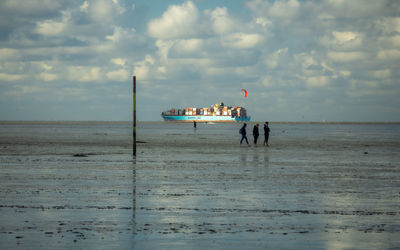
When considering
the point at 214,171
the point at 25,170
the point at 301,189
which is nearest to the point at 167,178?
the point at 214,171

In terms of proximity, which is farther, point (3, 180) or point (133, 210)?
point (3, 180)

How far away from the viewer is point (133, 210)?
11.6 m

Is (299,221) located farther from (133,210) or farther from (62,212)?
(62,212)

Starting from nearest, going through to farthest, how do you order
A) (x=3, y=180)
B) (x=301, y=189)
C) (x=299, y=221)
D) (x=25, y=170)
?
1. (x=299, y=221)
2. (x=301, y=189)
3. (x=3, y=180)
4. (x=25, y=170)

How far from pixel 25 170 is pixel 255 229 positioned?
14.2 metres

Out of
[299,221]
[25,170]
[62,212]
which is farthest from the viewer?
[25,170]

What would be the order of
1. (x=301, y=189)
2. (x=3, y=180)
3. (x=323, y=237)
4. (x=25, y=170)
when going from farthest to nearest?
1. (x=25, y=170)
2. (x=3, y=180)
3. (x=301, y=189)
4. (x=323, y=237)

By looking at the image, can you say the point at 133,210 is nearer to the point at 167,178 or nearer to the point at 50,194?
the point at 50,194

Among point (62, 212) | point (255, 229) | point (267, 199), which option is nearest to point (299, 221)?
point (255, 229)

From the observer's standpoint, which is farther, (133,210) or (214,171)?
(214,171)

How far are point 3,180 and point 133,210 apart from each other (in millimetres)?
7843

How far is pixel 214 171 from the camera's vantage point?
21281 millimetres

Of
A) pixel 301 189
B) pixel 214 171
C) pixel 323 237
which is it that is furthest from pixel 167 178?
pixel 323 237

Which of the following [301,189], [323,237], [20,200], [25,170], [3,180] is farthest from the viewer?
[25,170]
